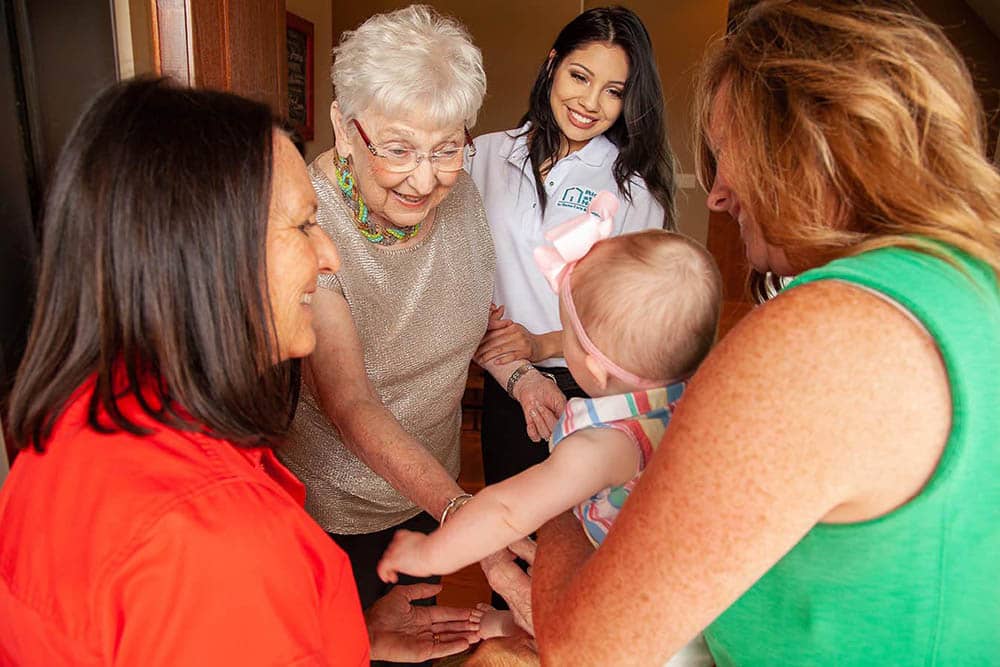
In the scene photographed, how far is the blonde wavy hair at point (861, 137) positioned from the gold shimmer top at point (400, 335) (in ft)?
2.78

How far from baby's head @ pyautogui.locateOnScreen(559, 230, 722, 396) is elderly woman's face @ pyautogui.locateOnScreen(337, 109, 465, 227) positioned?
1.58 ft

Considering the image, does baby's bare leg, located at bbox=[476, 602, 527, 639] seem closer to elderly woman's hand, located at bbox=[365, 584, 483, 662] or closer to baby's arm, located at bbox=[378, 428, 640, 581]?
elderly woman's hand, located at bbox=[365, 584, 483, 662]

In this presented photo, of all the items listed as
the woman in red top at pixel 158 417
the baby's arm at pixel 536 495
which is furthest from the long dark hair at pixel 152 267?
the baby's arm at pixel 536 495

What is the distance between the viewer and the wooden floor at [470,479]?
9.07ft

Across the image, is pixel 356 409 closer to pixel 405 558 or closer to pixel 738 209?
pixel 405 558

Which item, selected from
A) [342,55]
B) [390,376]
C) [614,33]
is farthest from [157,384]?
[614,33]

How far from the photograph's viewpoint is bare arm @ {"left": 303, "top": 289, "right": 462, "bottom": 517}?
1.31 metres

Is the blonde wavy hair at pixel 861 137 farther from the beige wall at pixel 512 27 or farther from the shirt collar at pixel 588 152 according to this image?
the beige wall at pixel 512 27

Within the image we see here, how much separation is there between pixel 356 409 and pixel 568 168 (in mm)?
1210

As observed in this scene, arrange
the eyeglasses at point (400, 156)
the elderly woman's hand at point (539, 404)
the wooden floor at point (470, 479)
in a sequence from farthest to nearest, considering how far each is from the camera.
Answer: the wooden floor at point (470, 479)
the elderly woman's hand at point (539, 404)
the eyeglasses at point (400, 156)

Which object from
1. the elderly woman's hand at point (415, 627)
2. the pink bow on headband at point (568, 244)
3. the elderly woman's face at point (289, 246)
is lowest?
the elderly woman's hand at point (415, 627)

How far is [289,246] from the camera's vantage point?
0.89 m

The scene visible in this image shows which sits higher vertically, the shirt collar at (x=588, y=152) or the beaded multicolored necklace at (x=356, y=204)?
the beaded multicolored necklace at (x=356, y=204)

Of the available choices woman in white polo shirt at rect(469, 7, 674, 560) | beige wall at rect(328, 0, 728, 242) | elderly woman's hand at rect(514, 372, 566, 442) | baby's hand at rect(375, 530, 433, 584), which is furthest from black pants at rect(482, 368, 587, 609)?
beige wall at rect(328, 0, 728, 242)
